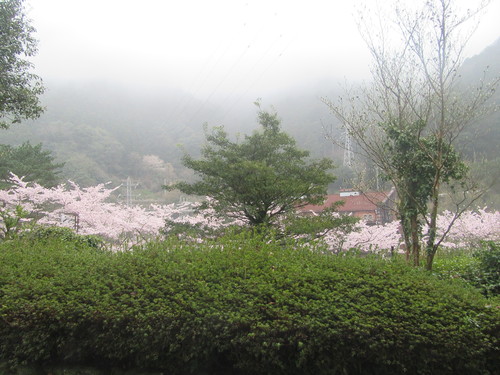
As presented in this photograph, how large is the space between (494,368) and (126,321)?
8.76 feet

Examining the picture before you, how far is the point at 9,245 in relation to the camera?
16.3 feet

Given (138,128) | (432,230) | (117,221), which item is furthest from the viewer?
(138,128)

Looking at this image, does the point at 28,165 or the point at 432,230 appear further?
the point at 28,165

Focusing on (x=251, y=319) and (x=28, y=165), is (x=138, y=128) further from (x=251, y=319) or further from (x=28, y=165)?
(x=251, y=319)

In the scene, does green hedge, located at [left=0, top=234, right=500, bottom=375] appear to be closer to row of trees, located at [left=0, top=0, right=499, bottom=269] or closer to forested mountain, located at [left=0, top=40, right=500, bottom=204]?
row of trees, located at [left=0, top=0, right=499, bottom=269]

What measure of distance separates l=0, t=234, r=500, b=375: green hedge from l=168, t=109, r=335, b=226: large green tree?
5.87 metres

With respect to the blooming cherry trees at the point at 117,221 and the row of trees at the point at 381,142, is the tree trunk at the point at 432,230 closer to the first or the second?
the row of trees at the point at 381,142

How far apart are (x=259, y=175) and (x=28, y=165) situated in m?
17.0

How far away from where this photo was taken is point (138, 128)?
46.9 m

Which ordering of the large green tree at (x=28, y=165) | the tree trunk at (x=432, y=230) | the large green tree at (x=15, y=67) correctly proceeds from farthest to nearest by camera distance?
the large green tree at (x=28, y=165), the large green tree at (x=15, y=67), the tree trunk at (x=432, y=230)

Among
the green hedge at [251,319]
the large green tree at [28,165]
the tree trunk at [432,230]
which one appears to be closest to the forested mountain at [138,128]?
the large green tree at [28,165]

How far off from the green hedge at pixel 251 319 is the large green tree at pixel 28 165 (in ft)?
63.0

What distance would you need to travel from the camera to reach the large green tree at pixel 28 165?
19.4 m

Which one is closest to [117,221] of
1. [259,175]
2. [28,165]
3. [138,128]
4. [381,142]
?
[28,165]
